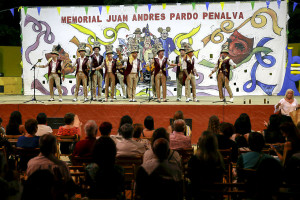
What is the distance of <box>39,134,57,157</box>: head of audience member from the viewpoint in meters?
3.71

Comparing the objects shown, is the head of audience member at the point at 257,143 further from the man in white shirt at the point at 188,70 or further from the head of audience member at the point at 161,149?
the man in white shirt at the point at 188,70

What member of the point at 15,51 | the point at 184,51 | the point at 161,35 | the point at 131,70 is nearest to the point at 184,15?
the point at 161,35

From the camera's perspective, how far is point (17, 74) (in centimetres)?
1836

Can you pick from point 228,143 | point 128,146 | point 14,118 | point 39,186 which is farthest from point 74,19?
point 39,186

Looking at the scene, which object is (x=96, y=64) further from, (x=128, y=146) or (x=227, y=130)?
(x=227, y=130)

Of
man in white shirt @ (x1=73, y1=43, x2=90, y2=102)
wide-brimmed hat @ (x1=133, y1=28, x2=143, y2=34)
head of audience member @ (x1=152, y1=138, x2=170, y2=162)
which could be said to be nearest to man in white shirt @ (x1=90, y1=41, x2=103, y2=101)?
man in white shirt @ (x1=73, y1=43, x2=90, y2=102)

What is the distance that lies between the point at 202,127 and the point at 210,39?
619cm

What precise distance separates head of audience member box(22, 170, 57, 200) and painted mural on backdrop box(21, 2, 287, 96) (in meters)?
12.2

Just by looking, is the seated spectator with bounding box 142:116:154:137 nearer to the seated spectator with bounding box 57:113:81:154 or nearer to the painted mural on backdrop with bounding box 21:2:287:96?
the seated spectator with bounding box 57:113:81:154

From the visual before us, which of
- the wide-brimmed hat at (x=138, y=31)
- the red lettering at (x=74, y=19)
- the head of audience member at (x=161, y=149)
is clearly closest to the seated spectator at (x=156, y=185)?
the head of audience member at (x=161, y=149)

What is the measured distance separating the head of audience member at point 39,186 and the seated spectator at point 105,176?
515mm

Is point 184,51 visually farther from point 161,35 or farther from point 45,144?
point 45,144

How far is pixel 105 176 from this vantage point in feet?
11.1

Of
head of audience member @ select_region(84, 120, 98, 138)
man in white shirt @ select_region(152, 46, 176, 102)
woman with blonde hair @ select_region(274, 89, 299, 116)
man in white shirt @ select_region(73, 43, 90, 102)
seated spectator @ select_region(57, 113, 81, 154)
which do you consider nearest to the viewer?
head of audience member @ select_region(84, 120, 98, 138)
